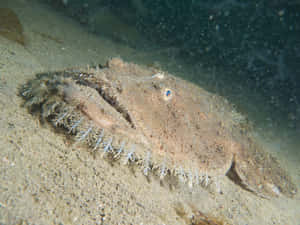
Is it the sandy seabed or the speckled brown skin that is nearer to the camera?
the sandy seabed

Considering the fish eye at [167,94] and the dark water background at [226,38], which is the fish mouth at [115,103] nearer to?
the fish eye at [167,94]

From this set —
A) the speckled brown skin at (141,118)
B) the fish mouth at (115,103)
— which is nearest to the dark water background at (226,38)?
the speckled brown skin at (141,118)

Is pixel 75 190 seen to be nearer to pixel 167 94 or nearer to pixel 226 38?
pixel 167 94

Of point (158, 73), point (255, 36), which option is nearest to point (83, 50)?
point (158, 73)

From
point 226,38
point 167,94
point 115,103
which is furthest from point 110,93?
point 226,38

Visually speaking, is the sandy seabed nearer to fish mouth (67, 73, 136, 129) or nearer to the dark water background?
fish mouth (67, 73, 136, 129)

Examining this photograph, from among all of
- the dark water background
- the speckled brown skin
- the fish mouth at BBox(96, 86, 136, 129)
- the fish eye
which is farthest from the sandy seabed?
the dark water background
